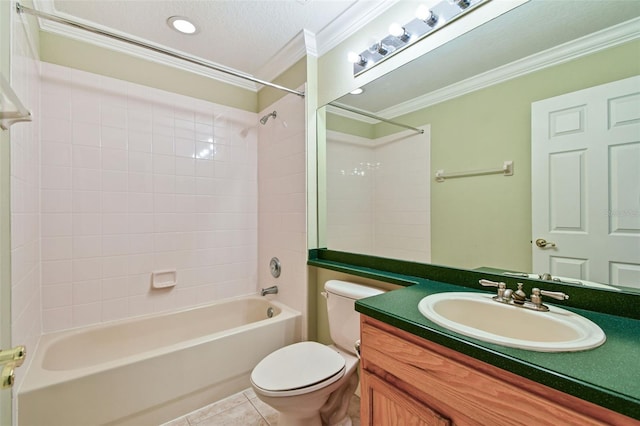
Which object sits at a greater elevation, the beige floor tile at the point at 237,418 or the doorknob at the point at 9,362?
the doorknob at the point at 9,362

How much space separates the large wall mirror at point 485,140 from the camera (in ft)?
3.00

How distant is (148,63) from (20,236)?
4.80ft

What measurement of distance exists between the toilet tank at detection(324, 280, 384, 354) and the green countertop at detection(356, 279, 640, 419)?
561mm

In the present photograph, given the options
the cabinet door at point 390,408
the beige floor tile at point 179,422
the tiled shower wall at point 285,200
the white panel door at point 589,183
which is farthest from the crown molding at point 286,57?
the beige floor tile at point 179,422

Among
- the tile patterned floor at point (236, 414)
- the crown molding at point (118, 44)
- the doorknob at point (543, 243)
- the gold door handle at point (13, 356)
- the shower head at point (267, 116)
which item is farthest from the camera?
the shower head at point (267, 116)

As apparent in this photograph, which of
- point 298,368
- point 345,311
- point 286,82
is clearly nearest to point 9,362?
point 298,368

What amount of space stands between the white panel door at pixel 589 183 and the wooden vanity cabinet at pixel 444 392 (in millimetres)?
613

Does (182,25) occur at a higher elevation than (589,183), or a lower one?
higher

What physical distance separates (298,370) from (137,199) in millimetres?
1640

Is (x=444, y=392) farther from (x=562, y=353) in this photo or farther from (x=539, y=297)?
(x=539, y=297)

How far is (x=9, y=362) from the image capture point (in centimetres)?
63

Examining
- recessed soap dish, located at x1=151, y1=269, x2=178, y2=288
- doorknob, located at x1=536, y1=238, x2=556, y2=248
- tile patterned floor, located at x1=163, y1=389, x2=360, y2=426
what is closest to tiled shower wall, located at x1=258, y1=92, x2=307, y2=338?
tile patterned floor, located at x1=163, y1=389, x2=360, y2=426

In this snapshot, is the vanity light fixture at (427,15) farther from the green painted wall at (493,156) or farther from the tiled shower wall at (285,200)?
the tiled shower wall at (285,200)

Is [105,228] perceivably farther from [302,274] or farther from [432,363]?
[432,363]
